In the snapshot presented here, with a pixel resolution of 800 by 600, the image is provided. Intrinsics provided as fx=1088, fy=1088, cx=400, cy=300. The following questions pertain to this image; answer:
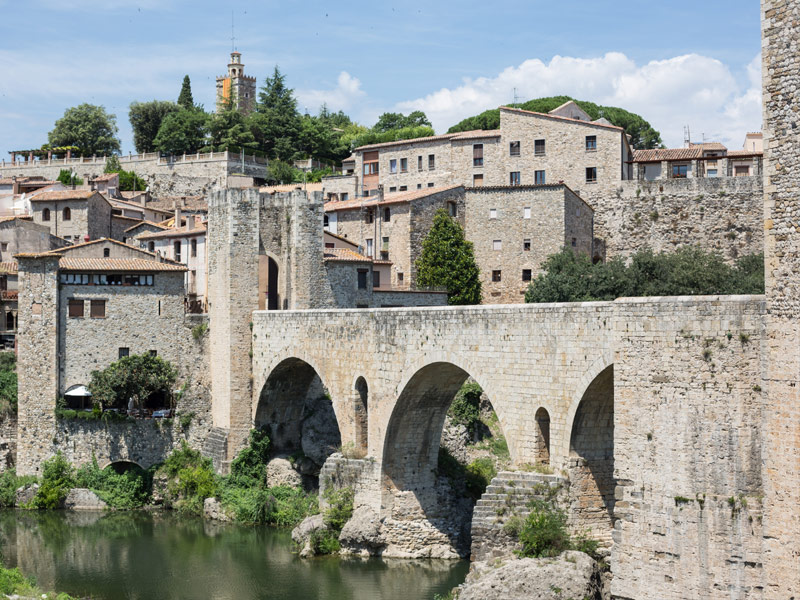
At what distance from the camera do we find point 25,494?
3972 cm

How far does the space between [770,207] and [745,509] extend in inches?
209

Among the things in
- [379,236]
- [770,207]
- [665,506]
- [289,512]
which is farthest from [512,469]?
[379,236]

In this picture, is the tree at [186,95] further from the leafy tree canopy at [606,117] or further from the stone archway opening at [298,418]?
the stone archway opening at [298,418]

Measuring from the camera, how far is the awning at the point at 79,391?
4097cm

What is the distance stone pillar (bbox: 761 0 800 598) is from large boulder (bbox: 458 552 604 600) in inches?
192

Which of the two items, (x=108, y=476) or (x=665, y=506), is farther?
(x=108, y=476)

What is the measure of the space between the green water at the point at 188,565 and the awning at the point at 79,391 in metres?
4.86

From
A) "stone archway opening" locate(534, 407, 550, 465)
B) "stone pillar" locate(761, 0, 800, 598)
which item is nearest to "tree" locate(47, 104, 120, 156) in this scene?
"stone archway opening" locate(534, 407, 550, 465)

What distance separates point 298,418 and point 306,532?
762 cm

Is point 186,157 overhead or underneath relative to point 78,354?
overhead

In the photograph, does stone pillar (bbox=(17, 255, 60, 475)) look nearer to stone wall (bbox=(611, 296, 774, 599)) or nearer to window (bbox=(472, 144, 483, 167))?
window (bbox=(472, 144, 483, 167))

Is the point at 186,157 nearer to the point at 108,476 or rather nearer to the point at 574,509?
the point at 108,476

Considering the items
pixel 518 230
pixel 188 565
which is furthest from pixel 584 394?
pixel 518 230

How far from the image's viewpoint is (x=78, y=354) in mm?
41312
